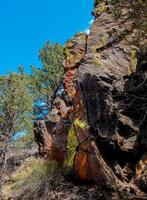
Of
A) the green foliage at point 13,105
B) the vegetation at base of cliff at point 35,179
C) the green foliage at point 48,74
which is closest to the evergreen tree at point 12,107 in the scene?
the green foliage at point 13,105

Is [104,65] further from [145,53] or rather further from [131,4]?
[131,4]

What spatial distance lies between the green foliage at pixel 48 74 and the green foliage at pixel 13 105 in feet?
19.7

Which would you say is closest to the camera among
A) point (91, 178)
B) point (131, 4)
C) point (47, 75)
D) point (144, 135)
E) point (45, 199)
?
point (131, 4)

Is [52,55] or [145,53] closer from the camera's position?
[145,53]

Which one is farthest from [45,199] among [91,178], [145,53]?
[145,53]

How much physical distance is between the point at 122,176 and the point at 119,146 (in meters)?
0.94

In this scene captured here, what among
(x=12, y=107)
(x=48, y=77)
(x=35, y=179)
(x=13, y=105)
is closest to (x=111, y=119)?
(x=35, y=179)

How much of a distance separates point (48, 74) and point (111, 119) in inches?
709

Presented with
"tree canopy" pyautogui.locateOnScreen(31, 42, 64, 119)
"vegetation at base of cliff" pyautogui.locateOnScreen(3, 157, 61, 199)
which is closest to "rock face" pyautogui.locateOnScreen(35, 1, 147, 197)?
"vegetation at base of cliff" pyautogui.locateOnScreen(3, 157, 61, 199)

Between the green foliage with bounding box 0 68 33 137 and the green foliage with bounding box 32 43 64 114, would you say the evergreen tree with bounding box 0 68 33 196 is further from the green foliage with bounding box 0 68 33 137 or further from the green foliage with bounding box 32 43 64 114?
the green foliage with bounding box 32 43 64 114

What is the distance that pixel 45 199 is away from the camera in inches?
663

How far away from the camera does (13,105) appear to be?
24.1 m

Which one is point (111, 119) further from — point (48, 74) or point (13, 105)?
point (48, 74)

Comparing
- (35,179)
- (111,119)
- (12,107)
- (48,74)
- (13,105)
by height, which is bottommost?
(35,179)
